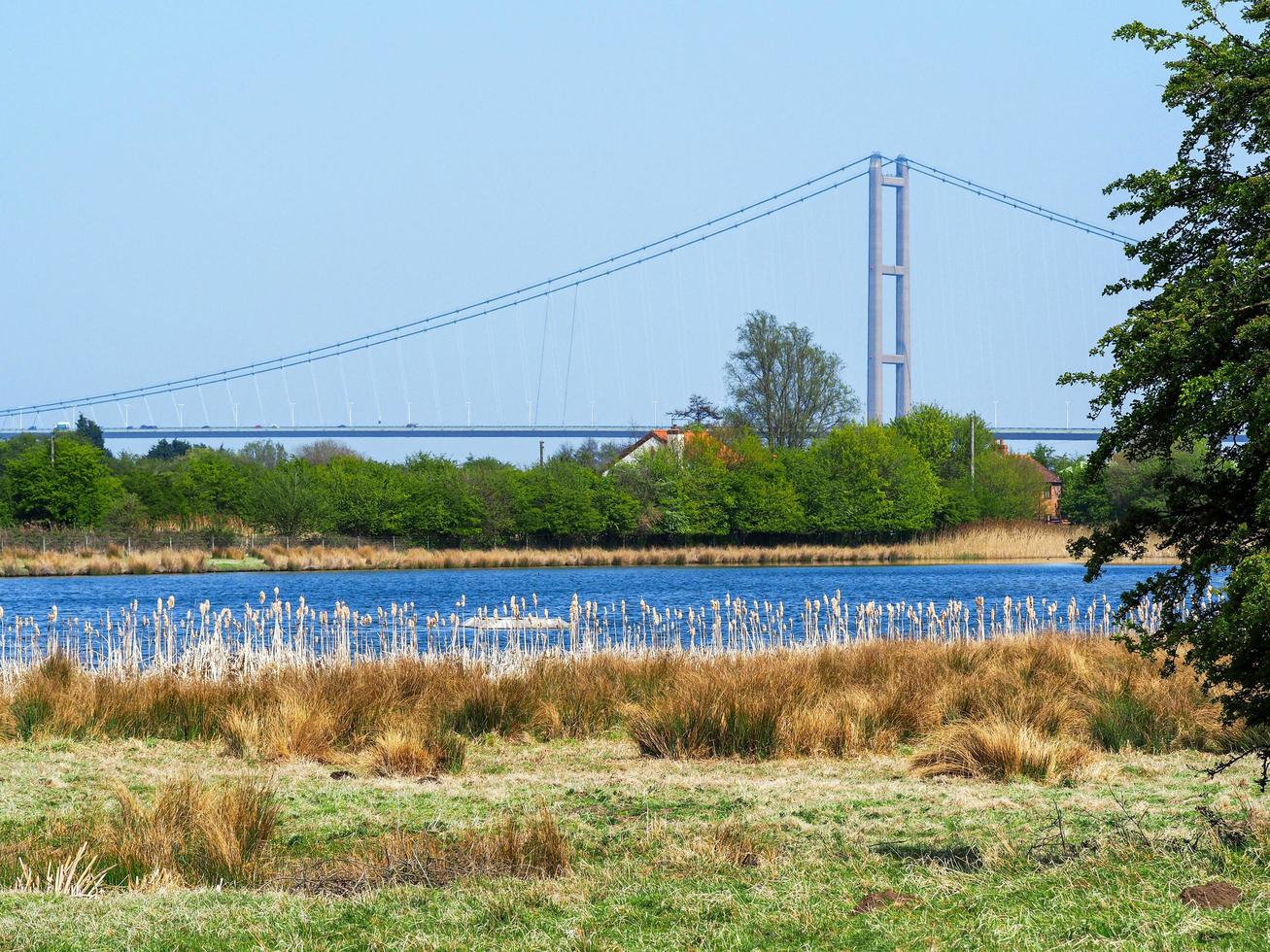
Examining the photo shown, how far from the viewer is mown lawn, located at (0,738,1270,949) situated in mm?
4402

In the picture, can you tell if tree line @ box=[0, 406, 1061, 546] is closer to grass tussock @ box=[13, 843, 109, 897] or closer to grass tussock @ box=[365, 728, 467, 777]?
grass tussock @ box=[365, 728, 467, 777]

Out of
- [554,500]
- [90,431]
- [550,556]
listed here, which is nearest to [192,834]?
[550,556]

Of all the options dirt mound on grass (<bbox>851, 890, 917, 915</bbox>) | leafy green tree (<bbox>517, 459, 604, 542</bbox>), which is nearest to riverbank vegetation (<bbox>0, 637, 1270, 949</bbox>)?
dirt mound on grass (<bbox>851, 890, 917, 915</bbox>)

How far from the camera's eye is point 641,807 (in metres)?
7.47

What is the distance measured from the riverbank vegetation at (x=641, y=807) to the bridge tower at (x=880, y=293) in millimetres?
55944

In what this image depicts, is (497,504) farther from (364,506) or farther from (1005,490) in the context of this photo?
(1005,490)

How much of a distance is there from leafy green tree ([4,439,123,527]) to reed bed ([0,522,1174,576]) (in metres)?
5.61

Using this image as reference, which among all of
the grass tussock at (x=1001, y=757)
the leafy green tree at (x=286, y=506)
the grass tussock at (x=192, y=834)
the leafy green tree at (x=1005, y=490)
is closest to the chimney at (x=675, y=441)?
the leafy green tree at (x=1005, y=490)

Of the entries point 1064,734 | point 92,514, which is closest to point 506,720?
point 1064,734

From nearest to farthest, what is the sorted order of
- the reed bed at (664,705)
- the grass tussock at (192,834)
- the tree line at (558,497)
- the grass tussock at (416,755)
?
the grass tussock at (192,834)
the grass tussock at (416,755)
the reed bed at (664,705)
the tree line at (558,497)

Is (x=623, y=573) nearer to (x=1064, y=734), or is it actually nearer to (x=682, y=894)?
(x=1064, y=734)

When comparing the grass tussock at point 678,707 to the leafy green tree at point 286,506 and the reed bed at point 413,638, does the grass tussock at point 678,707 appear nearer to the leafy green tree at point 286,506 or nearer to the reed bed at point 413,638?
the reed bed at point 413,638

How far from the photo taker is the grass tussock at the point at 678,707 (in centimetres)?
955

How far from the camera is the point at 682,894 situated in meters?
4.98
